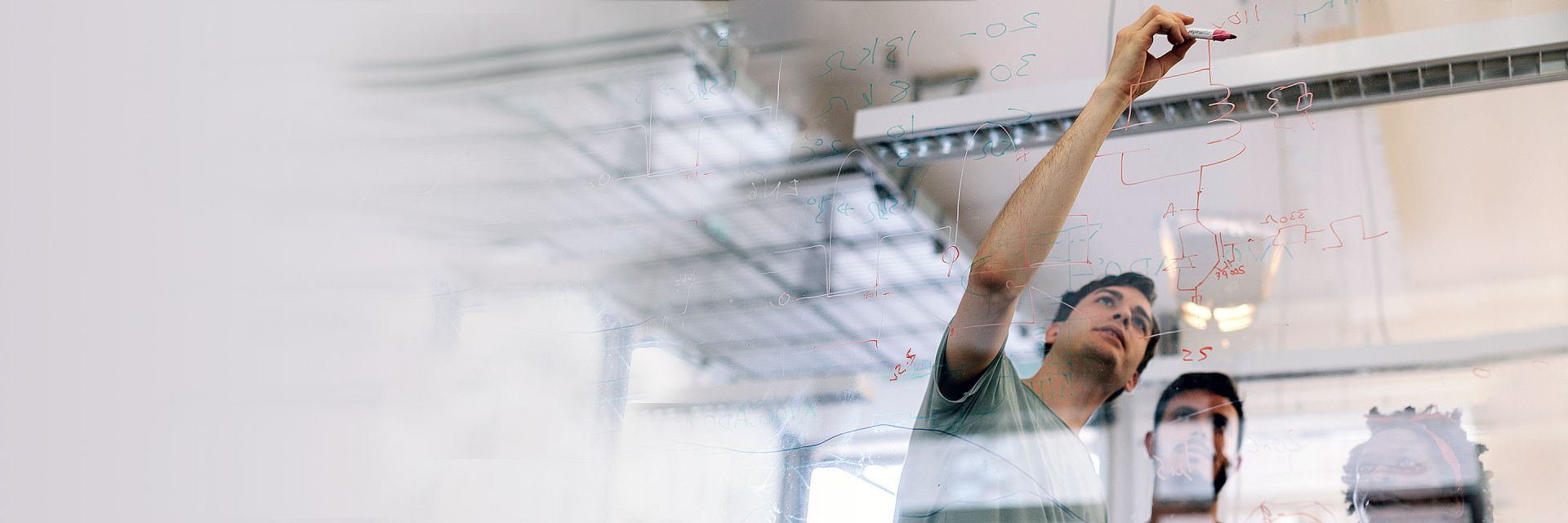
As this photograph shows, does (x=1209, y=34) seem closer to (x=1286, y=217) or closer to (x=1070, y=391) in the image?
(x=1286, y=217)

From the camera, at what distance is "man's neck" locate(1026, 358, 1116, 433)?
1.17 m

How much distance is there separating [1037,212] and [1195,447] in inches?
12.4

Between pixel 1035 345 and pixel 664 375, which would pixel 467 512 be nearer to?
pixel 664 375

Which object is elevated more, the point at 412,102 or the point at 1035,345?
the point at 412,102

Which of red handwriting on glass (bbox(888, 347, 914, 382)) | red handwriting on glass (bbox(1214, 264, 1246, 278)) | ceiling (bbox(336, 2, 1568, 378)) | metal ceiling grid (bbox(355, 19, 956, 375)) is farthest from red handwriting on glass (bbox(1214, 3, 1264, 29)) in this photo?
red handwriting on glass (bbox(888, 347, 914, 382))

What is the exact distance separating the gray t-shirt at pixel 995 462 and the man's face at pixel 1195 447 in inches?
2.8

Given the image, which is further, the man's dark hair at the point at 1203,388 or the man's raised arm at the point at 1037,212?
the man's raised arm at the point at 1037,212

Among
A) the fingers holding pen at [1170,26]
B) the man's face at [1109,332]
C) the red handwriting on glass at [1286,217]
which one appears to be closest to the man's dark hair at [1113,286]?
the man's face at [1109,332]

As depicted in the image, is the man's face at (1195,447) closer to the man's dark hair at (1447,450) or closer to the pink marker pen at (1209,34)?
the man's dark hair at (1447,450)

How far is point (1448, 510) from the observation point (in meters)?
1.03

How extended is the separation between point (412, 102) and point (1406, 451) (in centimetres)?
146


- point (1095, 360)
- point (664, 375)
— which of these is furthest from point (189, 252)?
point (1095, 360)

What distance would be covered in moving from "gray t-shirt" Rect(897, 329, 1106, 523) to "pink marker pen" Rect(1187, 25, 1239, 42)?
17.3 inches

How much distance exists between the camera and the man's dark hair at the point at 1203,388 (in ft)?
3.67
